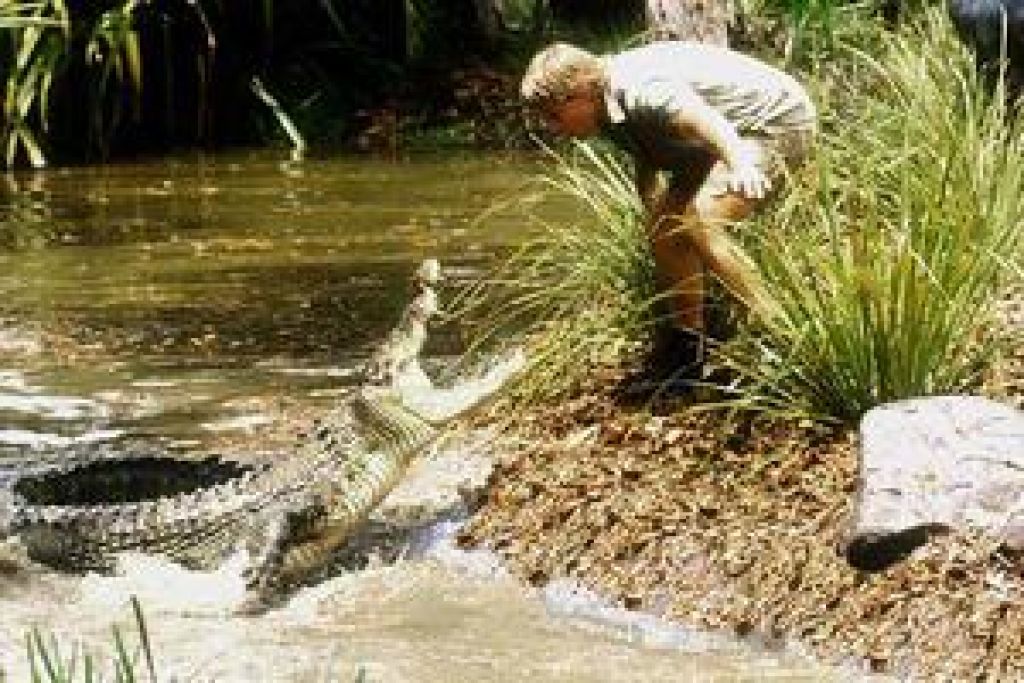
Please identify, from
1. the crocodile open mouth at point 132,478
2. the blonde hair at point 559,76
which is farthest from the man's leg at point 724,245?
the crocodile open mouth at point 132,478

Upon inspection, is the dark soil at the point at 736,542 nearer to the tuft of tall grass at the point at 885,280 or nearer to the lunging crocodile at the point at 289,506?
the tuft of tall grass at the point at 885,280

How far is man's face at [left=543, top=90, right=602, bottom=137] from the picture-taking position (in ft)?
20.6

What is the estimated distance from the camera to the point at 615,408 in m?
6.62

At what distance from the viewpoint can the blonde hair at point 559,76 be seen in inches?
245

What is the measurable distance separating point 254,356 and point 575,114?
3417mm

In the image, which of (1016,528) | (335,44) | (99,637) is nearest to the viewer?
(1016,528)

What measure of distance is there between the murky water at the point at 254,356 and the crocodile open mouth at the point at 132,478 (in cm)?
32

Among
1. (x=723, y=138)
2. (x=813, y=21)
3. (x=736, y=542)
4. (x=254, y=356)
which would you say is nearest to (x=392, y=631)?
(x=736, y=542)

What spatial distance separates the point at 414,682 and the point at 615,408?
171cm

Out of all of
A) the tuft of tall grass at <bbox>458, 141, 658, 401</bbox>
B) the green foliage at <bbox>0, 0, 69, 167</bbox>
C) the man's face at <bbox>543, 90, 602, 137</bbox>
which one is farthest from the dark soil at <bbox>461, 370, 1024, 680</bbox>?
the green foliage at <bbox>0, 0, 69, 167</bbox>

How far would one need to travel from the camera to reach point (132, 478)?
6.82m

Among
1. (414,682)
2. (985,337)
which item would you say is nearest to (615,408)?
(985,337)

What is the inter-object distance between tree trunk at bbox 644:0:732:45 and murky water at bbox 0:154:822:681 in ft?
3.78

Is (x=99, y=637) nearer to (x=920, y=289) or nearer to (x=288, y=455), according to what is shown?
(x=288, y=455)
